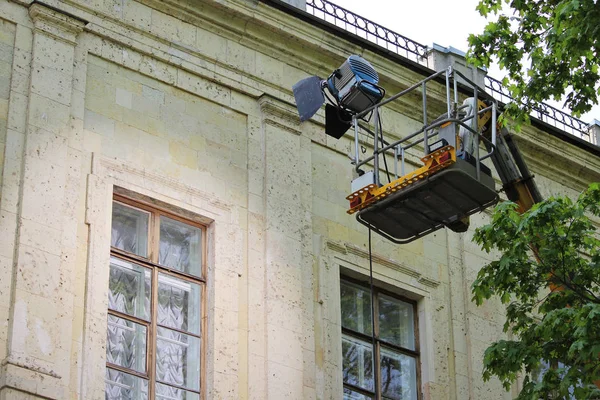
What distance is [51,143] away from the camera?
63.1 ft

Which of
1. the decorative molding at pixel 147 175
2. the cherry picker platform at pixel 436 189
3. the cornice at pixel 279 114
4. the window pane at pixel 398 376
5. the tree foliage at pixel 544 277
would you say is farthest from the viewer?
the cornice at pixel 279 114

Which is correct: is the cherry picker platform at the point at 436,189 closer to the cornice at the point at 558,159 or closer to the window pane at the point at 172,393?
the window pane at the point at 172,393

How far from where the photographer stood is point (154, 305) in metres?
19.5

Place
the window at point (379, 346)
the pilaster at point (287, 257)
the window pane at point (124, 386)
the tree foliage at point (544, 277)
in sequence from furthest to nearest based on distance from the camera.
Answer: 1. the window at point (379, 346)
2. the pilaster at point (287, 257)
3. the window pane at point (124, 386)
4. the tree foliage at point (544, 277)

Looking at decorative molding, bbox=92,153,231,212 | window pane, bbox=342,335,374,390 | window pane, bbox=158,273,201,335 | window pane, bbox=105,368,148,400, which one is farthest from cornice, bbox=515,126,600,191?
window pane, bbox=105,368,148,400

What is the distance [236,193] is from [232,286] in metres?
1.25

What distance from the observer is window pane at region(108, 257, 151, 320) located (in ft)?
63.2

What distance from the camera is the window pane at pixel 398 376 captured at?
69.7 feet

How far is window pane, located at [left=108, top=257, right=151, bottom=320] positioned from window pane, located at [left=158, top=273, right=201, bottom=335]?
20 cm

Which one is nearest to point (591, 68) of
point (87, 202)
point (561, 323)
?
point (561, 323)

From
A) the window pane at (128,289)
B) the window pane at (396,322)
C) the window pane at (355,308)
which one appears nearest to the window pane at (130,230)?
the window pane at (128,289)

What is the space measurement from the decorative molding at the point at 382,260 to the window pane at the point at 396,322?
361 millimetres

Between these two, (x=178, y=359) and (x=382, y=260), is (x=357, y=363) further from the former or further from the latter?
(x=178, y=359)

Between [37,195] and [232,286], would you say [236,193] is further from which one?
[37,195]
